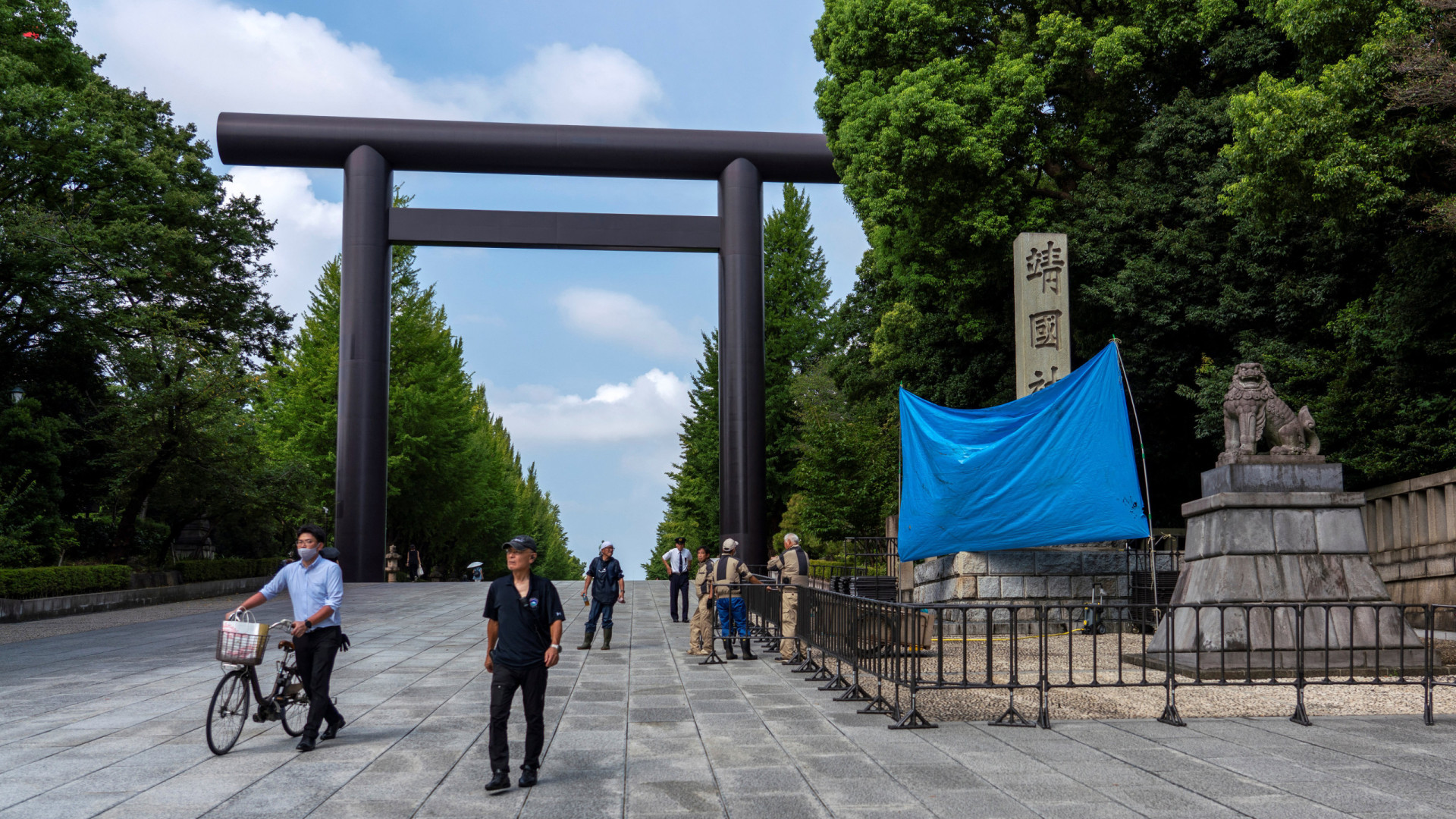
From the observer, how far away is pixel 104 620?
20.0 meters

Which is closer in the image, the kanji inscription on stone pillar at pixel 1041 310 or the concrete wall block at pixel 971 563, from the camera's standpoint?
the concrete wall block at pixel 971 563

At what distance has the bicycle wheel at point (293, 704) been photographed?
8.23 m

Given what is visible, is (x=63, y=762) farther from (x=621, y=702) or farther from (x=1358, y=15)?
(x=1358, y=15)

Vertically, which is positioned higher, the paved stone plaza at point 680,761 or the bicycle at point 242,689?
the bicycle at point 242,689

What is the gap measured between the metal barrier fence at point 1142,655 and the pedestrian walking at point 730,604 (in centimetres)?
141

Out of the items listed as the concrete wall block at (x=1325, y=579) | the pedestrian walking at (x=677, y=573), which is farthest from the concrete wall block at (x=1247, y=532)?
the pedestrian walking at (x=677, y=573)

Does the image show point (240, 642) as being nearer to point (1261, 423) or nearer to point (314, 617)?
point (314, 617)

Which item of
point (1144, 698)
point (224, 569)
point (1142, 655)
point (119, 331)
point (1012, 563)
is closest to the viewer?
point (1144, 698)

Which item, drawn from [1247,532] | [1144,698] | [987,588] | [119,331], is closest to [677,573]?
[987,588]

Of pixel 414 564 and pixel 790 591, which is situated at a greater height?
pixel 790 591

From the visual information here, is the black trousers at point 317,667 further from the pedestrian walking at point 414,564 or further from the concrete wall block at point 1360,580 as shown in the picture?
the pedestrian walking at point 414,564

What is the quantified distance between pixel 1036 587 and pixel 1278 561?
5.49 m

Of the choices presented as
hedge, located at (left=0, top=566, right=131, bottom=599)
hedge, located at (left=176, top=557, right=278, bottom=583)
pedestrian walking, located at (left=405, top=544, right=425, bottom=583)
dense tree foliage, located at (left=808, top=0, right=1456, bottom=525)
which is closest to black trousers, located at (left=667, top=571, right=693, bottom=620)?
dense tree foliage, located at (left=808, top=0, right=1456, bottom=525)

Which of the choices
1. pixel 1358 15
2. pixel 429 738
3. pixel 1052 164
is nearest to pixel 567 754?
pixel 429 738
